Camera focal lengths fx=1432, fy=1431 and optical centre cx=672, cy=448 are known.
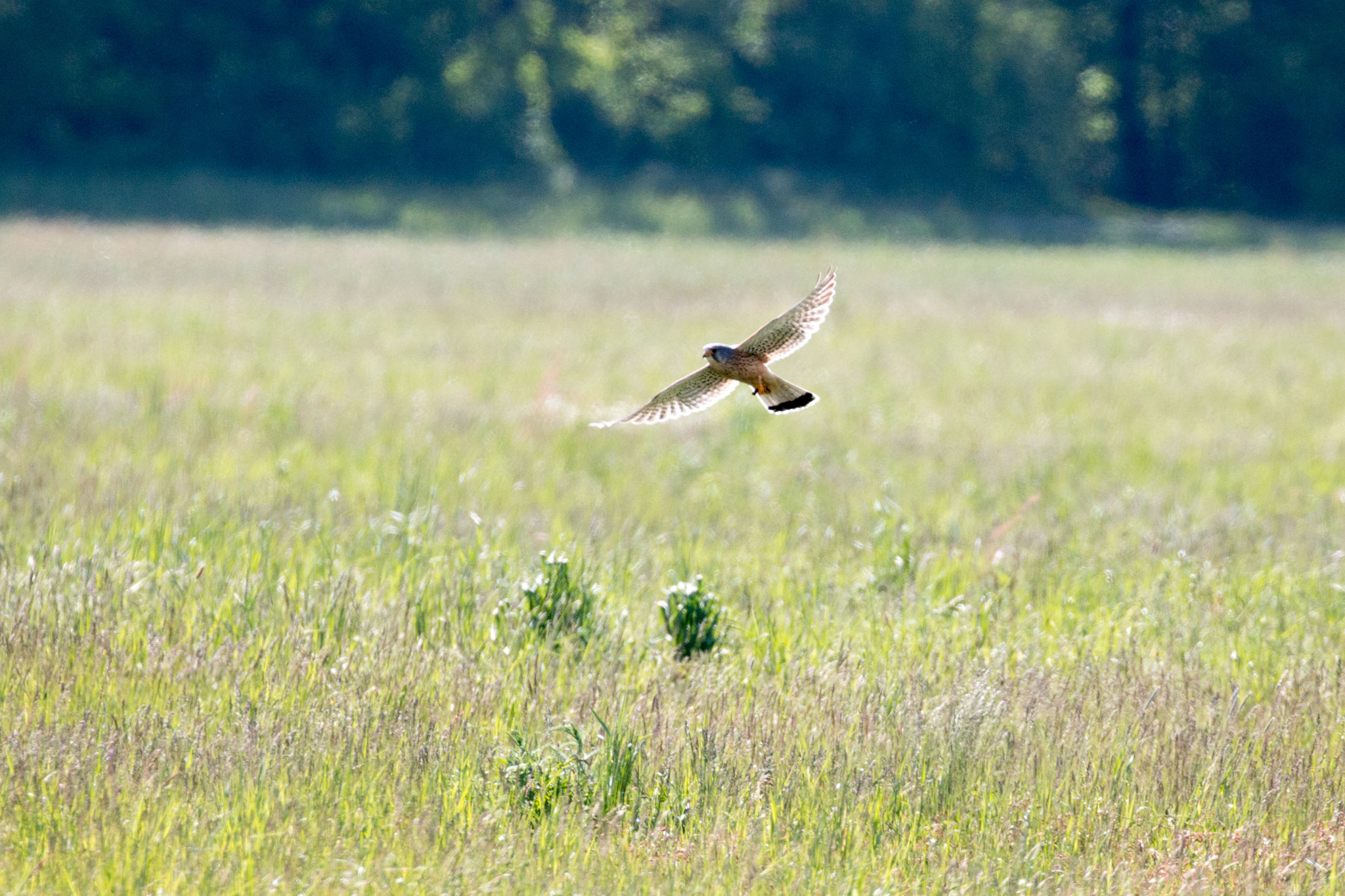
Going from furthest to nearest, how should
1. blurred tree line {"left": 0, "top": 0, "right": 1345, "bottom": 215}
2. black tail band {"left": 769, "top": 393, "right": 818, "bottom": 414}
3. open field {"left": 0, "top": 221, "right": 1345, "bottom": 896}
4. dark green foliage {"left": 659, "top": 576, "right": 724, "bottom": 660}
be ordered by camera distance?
blurred tree line {"left": 0, "top": 0, "right": 1345, "bottom": 215}
dark green foliage {"left": 659, "top": 576, "right": 724, "bottom": 660}
open field {"left": 0, "top": 221, "right": 1345, "bottom": 896}
black tail band {"left": 769, "top": 393, "right": 818, "bottom": 414}

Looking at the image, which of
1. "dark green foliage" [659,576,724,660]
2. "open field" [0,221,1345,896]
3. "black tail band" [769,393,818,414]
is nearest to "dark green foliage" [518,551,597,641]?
"open field" [0,221,1345,896]

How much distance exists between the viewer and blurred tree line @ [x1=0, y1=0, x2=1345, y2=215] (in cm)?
4388

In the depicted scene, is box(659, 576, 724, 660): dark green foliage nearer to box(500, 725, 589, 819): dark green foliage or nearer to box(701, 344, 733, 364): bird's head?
box(500, 725, 589, 819): dark green foliage

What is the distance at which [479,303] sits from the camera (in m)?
20.3

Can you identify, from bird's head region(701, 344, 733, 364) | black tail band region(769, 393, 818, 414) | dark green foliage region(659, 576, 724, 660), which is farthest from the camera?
dark green foliage region(659, 576, 724, 660)

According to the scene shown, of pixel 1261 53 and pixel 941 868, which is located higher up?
pixel 1261 53

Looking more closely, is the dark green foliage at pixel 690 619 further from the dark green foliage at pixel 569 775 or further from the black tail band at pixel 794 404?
the black tail band at pixel 794 404

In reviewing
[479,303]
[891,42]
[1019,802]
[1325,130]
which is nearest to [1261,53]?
[1325,130]

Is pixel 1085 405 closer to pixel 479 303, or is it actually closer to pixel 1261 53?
pixel 479 303

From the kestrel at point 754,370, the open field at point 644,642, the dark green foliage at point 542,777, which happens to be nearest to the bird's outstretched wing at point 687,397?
the kestrel at point 754,370

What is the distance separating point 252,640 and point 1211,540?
196 inches

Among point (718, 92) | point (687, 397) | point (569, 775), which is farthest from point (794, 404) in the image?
point (718, 92)

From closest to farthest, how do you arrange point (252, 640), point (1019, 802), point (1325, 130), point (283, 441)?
point (1019, 802), point (252, 640), point (283, 441), point (1325, 130)

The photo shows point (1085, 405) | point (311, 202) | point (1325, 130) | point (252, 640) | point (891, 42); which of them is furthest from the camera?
point (1325, 130)
